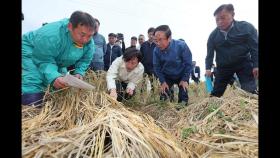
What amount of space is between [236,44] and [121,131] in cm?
254

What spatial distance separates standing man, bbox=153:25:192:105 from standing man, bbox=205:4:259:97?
380mm

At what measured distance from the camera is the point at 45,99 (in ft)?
8.31

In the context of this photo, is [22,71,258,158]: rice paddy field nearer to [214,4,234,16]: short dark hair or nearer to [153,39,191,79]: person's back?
[214,4,234,16]: short dark hair

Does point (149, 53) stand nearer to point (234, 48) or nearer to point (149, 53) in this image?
point (149, 53)

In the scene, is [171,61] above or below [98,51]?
below

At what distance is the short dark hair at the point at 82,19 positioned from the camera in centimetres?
262

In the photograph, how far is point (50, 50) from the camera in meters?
2.76

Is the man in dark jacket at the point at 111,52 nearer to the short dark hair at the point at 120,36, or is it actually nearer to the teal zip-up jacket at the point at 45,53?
the short dark hair at the point at 120,36

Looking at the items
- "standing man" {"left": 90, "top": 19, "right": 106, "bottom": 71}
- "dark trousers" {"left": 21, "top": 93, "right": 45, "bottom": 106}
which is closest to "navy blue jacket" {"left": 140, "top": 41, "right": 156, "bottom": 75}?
"standing man" {"left": 90, "top": 19, "right": 106, "bottom": 71}

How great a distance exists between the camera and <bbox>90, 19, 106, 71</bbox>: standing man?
517cm

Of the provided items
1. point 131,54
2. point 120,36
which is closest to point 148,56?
point 120,36
